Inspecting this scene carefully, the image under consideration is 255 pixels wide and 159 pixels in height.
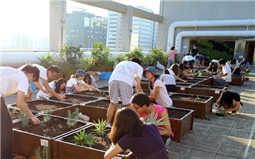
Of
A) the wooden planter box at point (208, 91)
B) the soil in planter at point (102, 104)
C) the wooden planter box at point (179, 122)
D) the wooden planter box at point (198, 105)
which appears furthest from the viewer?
the wooden planter box at point (208, 91)

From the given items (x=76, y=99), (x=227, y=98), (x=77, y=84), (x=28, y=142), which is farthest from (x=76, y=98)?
(x=227, y=98)

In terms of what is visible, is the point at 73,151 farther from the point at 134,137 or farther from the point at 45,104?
the point at 45,104

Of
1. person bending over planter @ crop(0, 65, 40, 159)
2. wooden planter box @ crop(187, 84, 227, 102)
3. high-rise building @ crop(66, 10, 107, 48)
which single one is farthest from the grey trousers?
high-rise building @ crop(66, 10, 107, 48)

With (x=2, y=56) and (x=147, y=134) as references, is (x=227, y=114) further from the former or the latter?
(x=2, y=56)

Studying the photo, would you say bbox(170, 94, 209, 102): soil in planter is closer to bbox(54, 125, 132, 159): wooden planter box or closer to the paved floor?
the paved floor

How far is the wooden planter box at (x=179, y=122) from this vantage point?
3.83 m

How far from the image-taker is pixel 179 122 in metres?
3.80

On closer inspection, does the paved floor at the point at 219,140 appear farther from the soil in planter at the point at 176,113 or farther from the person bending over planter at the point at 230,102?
the soil in planter at the point at 176,113

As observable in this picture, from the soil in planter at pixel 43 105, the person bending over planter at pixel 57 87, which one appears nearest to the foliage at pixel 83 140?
the soil in planter at pixel 43 105

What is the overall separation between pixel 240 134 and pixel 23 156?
11.8ft

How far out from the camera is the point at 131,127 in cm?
200

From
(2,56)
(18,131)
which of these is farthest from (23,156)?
(2,56)

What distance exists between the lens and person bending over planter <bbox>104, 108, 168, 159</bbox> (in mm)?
1999

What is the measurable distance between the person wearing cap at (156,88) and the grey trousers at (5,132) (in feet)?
7.70
